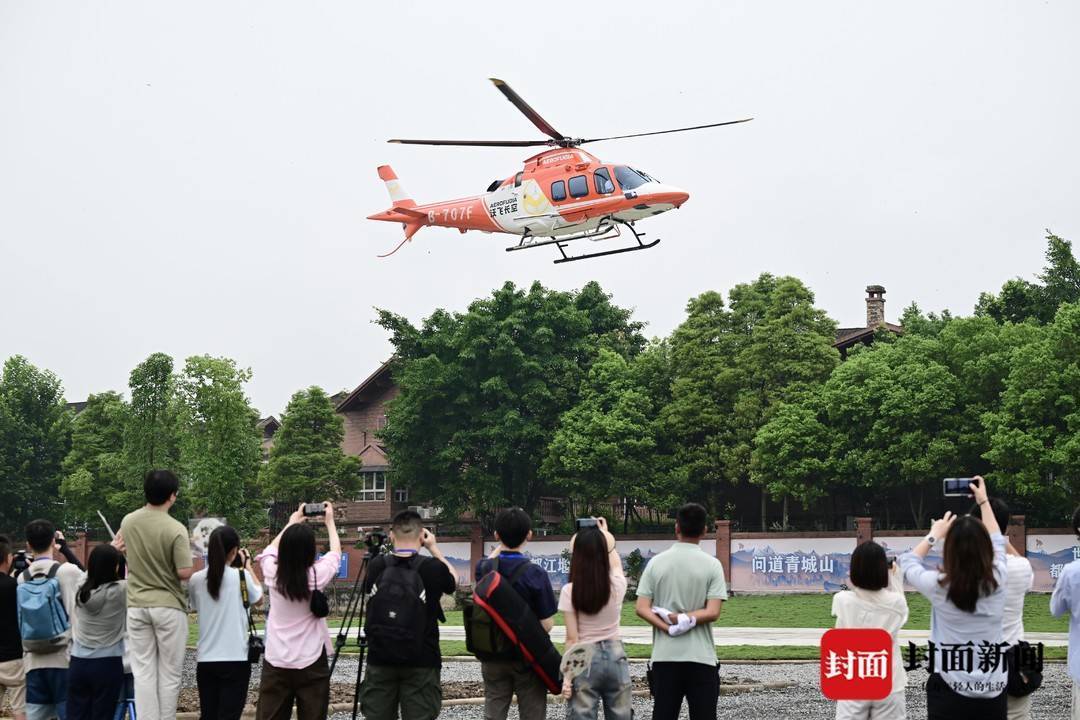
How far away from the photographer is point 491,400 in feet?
182

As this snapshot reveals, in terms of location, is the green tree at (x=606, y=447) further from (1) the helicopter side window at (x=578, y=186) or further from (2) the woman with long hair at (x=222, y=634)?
(2) the woman with long hair at (x=222, y=634)

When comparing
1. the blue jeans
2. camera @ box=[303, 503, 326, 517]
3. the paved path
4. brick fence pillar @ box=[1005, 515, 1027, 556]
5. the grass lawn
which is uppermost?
camera @ box=[303, 503, 326, 517]

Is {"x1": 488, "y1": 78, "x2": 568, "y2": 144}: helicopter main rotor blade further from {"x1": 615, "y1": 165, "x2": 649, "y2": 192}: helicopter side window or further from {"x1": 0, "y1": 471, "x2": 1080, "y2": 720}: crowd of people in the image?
{"x1": 0, "y1": 471, "x2": 1080, "y2": 720}: crowd of people

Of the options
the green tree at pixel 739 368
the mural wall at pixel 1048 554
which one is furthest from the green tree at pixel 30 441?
the mural wall at pixel 1048 554

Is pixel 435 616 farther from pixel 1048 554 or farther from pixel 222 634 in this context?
pixel 1048 554

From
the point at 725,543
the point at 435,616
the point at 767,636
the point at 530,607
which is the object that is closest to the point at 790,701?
the point at 530,607

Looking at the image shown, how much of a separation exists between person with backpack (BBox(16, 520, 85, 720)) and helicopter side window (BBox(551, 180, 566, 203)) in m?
19.4

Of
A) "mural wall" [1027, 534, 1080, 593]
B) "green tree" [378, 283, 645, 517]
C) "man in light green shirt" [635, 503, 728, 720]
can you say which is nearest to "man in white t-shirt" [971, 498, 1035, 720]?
"man in light green shirt" [635, 503, 728, 720]

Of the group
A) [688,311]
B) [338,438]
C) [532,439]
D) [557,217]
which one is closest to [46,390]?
[338,438]

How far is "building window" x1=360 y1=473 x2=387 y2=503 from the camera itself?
66.8 meters

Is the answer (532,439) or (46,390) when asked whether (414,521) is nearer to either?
(532,439)

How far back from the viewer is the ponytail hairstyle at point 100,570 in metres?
9.31

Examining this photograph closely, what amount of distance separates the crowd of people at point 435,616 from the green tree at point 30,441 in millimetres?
62589

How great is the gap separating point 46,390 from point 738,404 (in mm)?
41853
